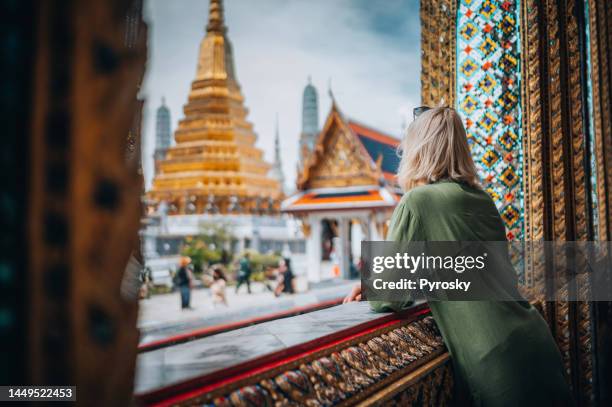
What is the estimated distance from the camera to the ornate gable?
9.84m

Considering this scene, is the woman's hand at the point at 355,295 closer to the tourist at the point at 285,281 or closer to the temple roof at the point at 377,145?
the tourist at the point at 285,281

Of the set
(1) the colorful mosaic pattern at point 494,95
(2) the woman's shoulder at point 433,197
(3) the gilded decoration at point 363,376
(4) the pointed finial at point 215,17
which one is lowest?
(3) the gilded decoration at point 363,376

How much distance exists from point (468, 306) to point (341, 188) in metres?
8.90

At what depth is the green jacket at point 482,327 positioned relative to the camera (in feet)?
3.49

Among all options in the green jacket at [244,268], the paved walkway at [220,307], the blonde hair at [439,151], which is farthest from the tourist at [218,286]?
the blonde hair at [439,151]

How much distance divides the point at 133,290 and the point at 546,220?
186cm

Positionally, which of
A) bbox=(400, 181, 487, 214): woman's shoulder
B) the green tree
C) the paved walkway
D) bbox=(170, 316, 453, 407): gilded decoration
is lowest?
the paved walkway

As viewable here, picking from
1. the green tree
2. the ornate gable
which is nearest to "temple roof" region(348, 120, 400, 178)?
the ornate gable

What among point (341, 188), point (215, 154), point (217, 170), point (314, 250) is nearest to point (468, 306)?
point (341, 188)

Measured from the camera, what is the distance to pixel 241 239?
1301 cm

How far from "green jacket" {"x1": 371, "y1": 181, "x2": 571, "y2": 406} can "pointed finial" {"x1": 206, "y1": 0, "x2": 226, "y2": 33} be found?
19503 mm

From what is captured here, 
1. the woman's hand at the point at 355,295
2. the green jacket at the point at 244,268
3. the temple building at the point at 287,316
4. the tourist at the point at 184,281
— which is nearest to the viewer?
the temple building at the point at 287,316

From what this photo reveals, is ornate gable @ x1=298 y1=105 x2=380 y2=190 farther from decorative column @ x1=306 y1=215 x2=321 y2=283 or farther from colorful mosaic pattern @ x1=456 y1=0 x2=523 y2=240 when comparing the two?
colorful mosaic pattern @ x1=456 y1=0 x2=523 y2=240

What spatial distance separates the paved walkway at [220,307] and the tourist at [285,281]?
13 centimetres
